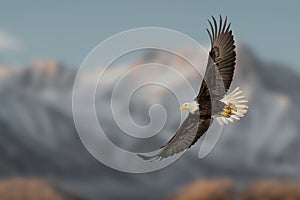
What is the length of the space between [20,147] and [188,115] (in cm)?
18065

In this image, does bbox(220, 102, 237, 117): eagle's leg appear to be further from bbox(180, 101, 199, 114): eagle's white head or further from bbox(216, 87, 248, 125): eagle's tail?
bbox(180, 101, 199, 114): eagle's white head

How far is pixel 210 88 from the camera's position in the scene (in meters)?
14.5

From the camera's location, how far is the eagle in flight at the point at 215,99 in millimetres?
13977

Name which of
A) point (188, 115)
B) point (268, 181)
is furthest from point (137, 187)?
Answer: point (188, 115)

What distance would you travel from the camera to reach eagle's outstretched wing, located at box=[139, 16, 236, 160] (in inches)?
550

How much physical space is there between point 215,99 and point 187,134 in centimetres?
131

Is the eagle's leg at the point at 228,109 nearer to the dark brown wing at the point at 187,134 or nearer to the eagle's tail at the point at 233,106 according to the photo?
the eagle's tail at the point at 233,106

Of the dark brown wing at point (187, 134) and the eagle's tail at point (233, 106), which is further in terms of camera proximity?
the dark brown wing at point (187, 134)

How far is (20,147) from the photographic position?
191m

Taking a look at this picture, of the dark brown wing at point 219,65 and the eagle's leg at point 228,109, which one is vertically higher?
the dark brown wing at point 219,65

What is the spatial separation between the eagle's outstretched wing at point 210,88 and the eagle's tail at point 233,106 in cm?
23

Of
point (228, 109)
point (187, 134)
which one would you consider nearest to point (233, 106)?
point (228, 109)

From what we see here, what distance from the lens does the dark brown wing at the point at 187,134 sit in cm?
1469

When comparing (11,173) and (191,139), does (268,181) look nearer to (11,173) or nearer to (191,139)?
(191,139)
